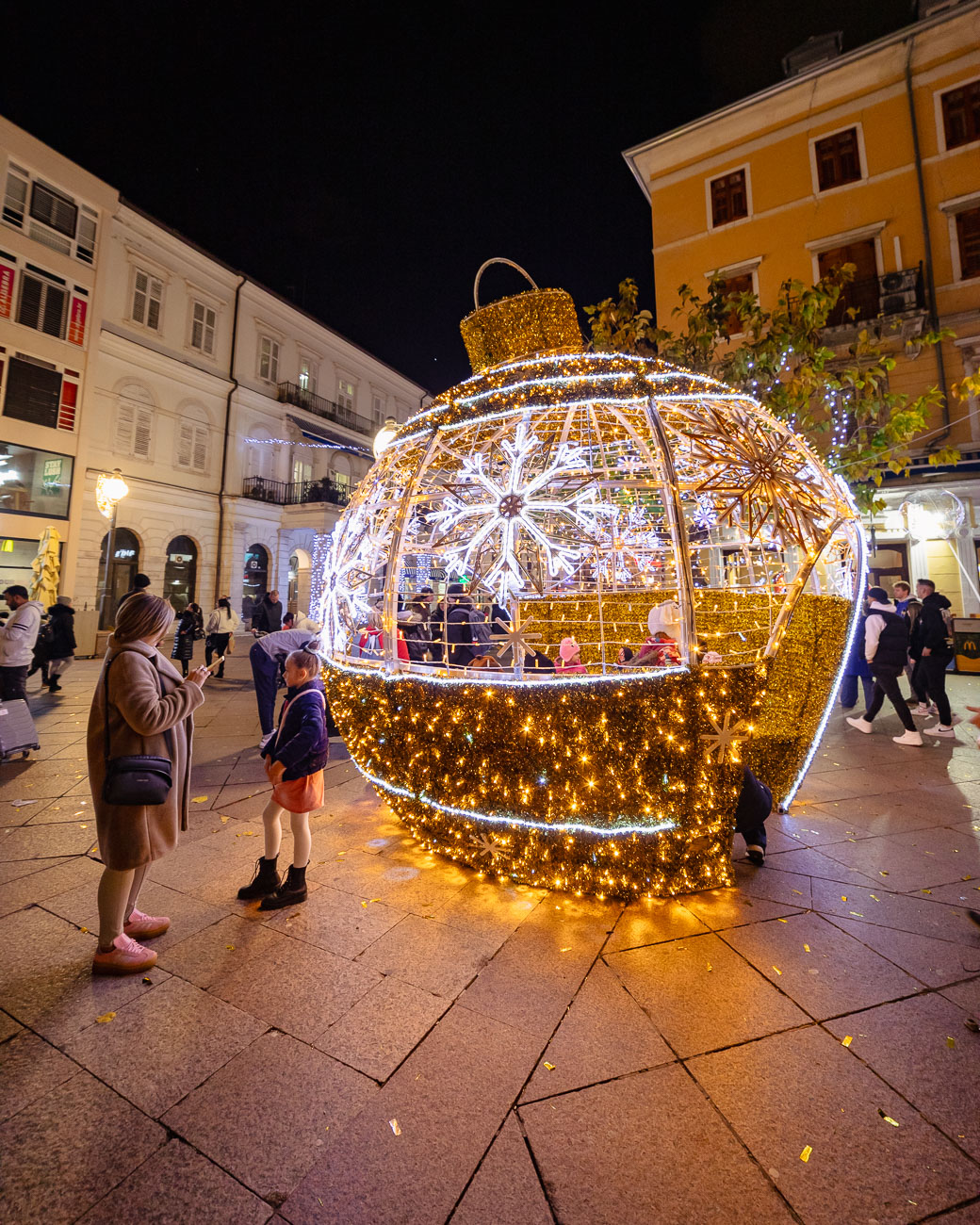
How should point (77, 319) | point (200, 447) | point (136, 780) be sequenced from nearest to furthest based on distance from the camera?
point (136, 780)
point (77, 319)
point (200, 447)

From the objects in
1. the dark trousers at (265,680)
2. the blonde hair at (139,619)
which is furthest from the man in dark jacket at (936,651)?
the blonde hair at (139,619)

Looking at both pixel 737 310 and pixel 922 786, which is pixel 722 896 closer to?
pixel 922 786

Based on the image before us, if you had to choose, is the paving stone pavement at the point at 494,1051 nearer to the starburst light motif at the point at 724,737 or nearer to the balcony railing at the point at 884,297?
the starburst light motif at the point at 724,737

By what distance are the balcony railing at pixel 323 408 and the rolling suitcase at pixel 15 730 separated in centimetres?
2146

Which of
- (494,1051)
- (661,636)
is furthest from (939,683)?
(494,1051)

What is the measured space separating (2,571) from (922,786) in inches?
804

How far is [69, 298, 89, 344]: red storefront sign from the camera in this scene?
1586 cm

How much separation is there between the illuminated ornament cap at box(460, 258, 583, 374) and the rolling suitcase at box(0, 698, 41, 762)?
233 inches

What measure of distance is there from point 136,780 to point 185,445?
21913 mm

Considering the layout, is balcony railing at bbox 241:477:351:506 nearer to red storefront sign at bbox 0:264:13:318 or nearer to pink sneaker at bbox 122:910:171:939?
red storefront sign at bbox 0:264:13:318

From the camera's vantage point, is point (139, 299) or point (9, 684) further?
point (139, 299)

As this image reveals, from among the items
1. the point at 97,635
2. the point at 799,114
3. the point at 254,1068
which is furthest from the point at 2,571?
the point at 799,114

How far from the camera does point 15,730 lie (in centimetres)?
550

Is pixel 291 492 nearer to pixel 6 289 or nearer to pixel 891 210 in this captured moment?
pixel 6 289
